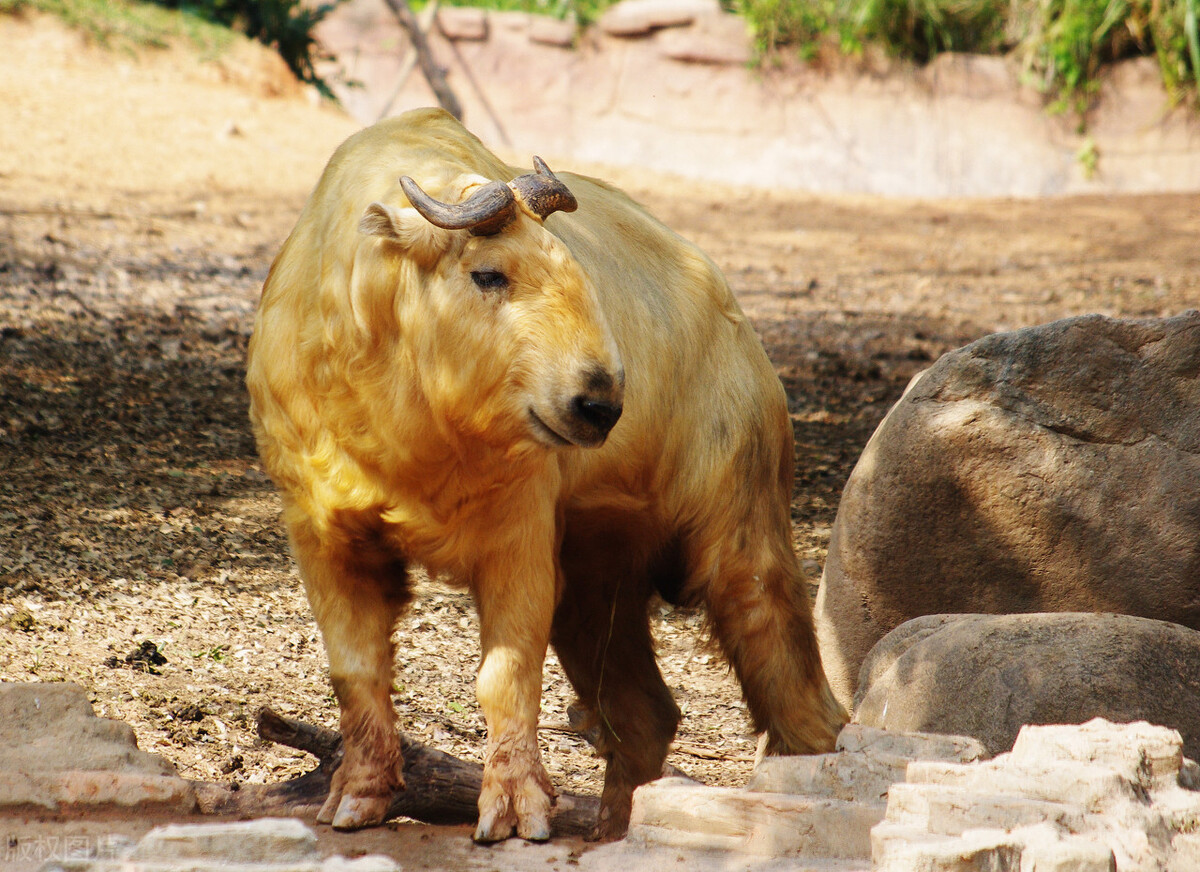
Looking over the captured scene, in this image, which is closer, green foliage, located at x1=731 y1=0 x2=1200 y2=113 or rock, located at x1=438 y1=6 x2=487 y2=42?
green foliage, located at x1=731 y1=0 x2=1200 y2=113

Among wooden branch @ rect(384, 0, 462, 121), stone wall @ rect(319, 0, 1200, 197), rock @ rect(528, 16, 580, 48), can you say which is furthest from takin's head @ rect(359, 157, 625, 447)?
rock @ rect(528, 16, 580, 48)

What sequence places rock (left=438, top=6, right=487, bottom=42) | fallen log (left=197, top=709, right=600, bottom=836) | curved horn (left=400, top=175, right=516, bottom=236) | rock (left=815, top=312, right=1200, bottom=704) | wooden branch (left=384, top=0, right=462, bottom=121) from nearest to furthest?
curved horn (left=400, top=175, right=516, bottom=236), fallen log (left=197, top=709, right=600, bottom=836), rock (left=815, top=312, right=1200, bottom=704), wooden branch (left=384, top=0, right=462, bottom=121), rock (left=438, top=6, right=487, bottom=42)

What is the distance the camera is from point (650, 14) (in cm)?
1484

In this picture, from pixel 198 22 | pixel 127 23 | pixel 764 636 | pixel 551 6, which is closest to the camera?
pixel 764 636

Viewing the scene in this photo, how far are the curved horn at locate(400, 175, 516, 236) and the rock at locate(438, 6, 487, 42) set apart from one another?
13.4 m

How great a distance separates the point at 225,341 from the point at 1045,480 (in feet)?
17.3

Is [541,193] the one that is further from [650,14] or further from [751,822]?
[650,14]

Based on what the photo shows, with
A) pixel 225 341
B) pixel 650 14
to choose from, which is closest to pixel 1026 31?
pixel 650 14

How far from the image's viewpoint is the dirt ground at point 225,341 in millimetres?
4582

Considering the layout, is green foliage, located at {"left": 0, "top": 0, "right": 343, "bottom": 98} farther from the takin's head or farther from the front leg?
the front leg

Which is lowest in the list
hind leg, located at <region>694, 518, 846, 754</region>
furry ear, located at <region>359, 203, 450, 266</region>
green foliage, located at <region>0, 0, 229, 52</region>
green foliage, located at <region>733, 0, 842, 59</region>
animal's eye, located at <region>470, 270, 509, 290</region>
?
hind leg, located at <region>694, 518, 846, 754</region>

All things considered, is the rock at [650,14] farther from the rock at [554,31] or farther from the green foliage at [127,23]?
the green foliage at [127,23]

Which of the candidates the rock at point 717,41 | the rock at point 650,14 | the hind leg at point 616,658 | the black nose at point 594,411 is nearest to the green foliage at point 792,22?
the rock at point 717,41

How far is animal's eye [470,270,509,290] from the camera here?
3.03 meters
